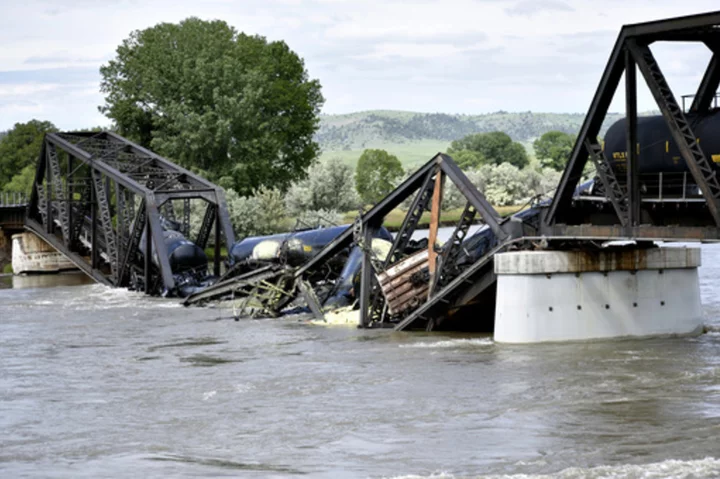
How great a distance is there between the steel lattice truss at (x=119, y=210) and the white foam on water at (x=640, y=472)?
3905 centimetres

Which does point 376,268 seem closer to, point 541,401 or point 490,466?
point 541,401

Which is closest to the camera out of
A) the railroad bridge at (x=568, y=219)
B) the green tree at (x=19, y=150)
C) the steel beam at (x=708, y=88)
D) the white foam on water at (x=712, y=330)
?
the railroad bridge at (x=568, y=219)

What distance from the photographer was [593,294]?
3503 cm

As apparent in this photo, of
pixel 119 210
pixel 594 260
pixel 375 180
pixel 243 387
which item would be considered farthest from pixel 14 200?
pixel 375 180

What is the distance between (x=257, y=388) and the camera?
100.0 feet

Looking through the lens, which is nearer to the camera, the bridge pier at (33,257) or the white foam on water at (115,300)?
the white foam on water at (115,300)

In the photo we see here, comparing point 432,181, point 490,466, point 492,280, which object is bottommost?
point 490,466

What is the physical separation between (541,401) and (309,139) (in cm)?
8264

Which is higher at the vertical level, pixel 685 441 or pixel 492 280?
pixel 492 280

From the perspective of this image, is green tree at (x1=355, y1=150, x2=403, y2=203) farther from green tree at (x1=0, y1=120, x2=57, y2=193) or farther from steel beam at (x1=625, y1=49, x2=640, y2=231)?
steel beam at (x1=625, y1=49, x2=640, y2=231)

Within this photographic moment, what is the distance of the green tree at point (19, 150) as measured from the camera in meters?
143

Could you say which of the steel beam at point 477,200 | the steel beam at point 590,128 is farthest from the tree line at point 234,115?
the steel beam at point 590,128

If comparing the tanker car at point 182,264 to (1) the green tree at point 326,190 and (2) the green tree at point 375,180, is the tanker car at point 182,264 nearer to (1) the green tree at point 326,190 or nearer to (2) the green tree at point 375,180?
(1) the green tree at point 326,190

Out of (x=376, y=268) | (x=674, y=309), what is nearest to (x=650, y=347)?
(x=674, y=309)
